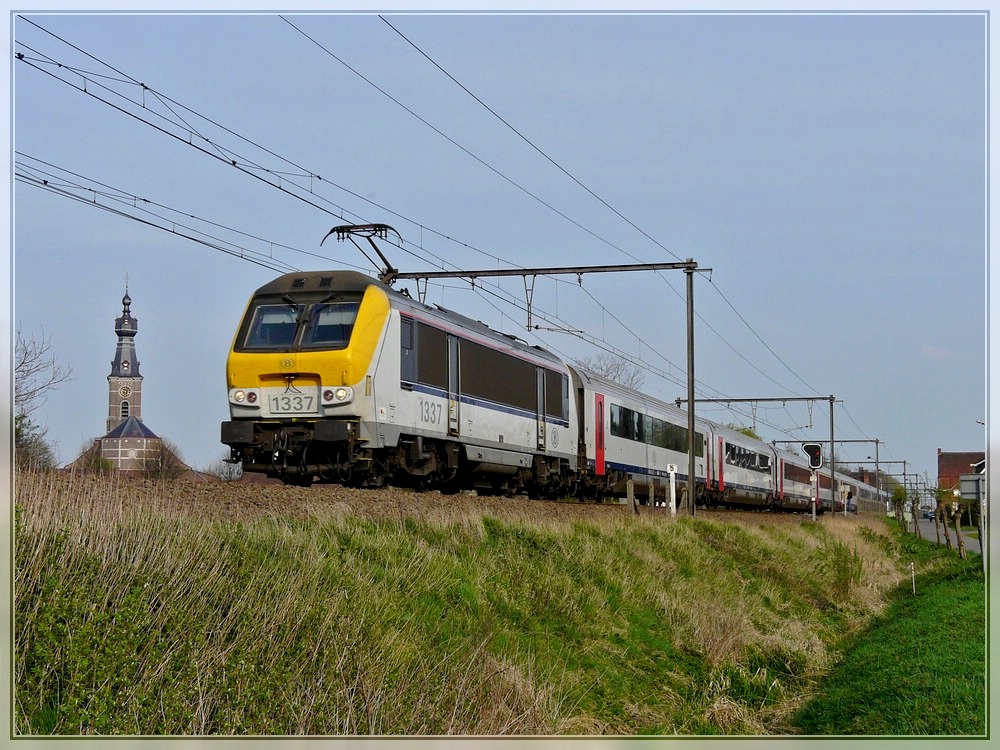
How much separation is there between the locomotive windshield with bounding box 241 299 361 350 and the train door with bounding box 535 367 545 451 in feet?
27.2

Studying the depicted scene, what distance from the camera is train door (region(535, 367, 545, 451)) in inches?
996

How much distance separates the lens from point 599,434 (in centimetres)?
3067

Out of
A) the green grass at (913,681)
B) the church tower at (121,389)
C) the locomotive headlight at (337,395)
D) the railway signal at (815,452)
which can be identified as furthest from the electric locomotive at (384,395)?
the railway signal at (815,452)

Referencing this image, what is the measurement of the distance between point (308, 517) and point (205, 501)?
3.88ft

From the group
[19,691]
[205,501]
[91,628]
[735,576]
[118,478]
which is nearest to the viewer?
[19,691]

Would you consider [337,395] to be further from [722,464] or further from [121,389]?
[722,464]

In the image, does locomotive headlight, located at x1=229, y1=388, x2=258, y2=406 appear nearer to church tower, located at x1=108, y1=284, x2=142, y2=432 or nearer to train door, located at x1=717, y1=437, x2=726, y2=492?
church tower, located at x1=108, y1=284, x2=142, y2=432

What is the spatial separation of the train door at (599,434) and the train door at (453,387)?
10.2 m

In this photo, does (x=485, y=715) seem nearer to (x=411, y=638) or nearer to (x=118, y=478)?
(x=411, y=638)

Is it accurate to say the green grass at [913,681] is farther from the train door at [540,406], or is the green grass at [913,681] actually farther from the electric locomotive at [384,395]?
the train door at [540,406]

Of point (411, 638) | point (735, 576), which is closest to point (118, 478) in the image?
point (411, 638)

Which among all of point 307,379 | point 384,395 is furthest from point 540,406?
point 307,379

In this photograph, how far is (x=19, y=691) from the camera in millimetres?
8148

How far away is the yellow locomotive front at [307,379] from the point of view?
1709 centimetres
